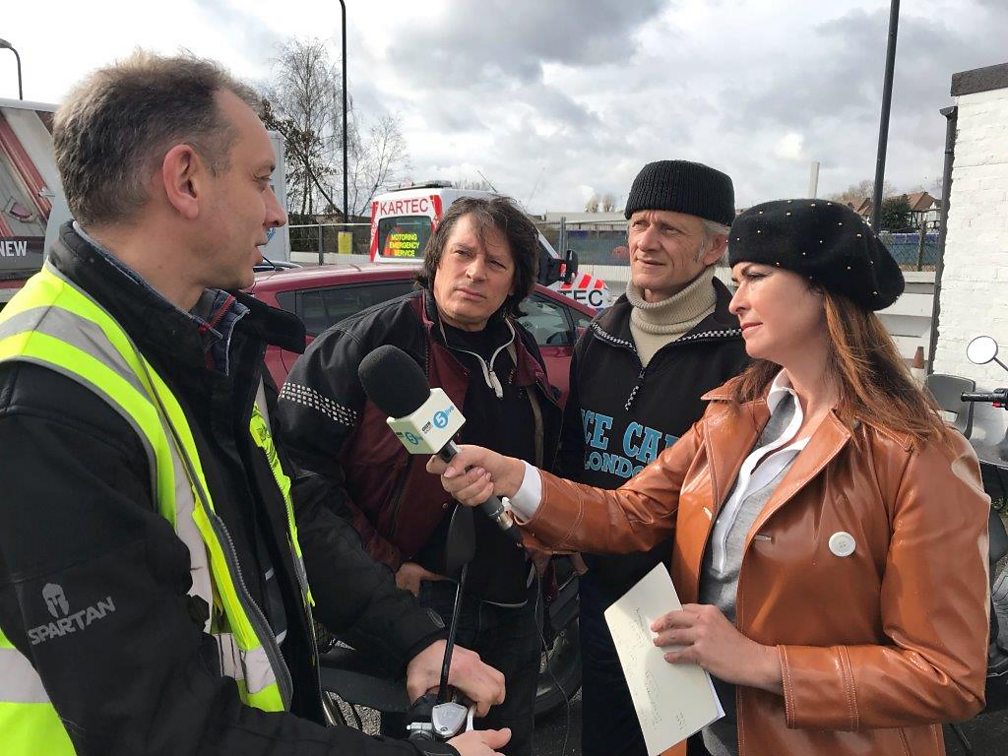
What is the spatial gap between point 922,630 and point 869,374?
503mm

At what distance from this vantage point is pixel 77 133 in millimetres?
1132

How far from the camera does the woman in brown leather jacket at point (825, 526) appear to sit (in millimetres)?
1298

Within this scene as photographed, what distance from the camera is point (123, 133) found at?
113 cm

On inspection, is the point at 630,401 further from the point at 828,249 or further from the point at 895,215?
the point at 895,215

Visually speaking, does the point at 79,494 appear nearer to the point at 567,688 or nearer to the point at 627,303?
the point at 627,303

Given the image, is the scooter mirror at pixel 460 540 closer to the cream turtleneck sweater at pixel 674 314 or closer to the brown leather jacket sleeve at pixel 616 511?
the brown leather jacket sleeve at pixel 616 511

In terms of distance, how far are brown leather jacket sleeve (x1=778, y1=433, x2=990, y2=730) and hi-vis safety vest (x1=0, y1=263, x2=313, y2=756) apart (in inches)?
37.9

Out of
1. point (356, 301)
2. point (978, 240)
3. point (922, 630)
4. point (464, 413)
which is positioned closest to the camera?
point (922, 630)

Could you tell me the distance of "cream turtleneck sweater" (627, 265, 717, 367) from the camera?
2232 mm

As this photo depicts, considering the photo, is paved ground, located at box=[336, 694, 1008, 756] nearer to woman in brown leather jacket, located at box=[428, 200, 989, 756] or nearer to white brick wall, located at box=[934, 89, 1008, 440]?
woman in brown leather jacket, located at box=[428, 200, 989, 756]

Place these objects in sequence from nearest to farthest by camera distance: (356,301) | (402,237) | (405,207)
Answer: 1. (356,301)
2. (405,207)
3. (402,237)

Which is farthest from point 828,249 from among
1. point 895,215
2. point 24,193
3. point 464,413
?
point 895,215

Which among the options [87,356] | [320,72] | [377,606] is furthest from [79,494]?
[320,72]

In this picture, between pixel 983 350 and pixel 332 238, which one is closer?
pixel 983 350
